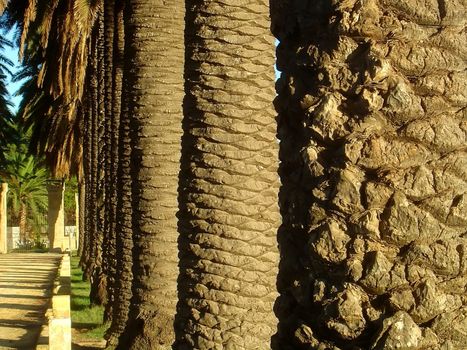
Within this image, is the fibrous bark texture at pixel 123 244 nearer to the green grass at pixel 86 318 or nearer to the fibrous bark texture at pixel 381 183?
the green grass at pixel 86 318

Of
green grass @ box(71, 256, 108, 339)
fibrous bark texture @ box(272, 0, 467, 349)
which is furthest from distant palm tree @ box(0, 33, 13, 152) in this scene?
fibrous bark texture @ box(272, 0, 467, 349)

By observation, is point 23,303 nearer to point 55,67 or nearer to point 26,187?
point 55,67

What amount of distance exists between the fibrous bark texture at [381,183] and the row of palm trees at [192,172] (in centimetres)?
368

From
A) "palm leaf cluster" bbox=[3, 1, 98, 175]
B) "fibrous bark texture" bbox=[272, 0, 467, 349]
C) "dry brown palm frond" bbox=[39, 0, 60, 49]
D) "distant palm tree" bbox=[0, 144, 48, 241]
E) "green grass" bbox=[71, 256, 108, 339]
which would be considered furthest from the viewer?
"distant palm tree" bbox=[0, 144, 48, 241]

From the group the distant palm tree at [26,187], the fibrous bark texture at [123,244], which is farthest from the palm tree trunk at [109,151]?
the distant palm tree at [26,187]

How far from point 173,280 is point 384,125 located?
7061 mm

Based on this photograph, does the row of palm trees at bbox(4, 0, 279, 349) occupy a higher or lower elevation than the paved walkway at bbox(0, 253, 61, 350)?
higher

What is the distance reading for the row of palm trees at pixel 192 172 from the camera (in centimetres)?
621

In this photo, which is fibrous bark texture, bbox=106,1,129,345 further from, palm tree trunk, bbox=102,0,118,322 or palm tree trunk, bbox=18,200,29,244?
palm tree trunk, bbox=18,200,29,244

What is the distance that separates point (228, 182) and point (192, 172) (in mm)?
310

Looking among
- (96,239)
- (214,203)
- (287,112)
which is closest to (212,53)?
(214,203)

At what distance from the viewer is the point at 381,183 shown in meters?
2.29

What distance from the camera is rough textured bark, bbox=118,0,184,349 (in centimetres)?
913

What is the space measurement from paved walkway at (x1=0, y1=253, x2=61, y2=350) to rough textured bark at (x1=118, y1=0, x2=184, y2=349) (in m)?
4.55
